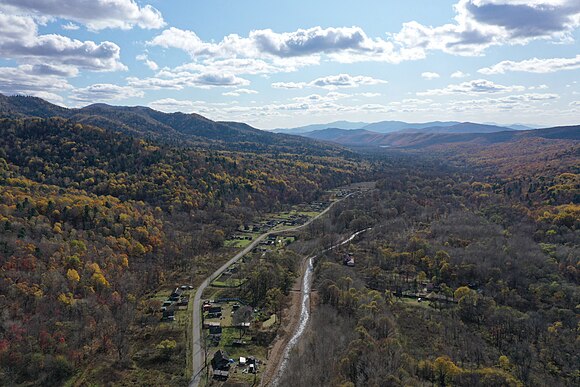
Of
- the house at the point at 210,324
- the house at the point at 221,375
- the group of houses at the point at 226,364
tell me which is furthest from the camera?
the house at the point at 210,324

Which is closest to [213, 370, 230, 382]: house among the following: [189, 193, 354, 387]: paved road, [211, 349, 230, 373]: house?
[211, 349, 230, 373]: house

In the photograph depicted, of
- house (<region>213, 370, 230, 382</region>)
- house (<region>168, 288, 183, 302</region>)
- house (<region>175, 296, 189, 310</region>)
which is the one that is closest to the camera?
house (<region>213, 370, 230, 382</region>)

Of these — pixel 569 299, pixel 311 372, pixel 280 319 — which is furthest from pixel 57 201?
pixel 569 299

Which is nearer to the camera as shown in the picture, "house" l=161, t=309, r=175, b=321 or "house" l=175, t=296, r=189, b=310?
"house" l=161, t=309, r=175, b=321

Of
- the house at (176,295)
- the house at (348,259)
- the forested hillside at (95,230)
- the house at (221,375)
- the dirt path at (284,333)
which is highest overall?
the forested hillside at (95,230)

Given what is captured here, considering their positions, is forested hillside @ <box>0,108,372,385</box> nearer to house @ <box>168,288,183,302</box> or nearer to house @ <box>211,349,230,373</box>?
house @ <box>211,349,230,373</box>

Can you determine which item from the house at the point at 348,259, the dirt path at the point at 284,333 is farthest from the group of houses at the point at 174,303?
the house at the point at 348,259

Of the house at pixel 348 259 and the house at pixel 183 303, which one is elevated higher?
the house at pixel 348 259

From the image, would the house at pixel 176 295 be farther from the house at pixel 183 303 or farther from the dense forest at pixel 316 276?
the dense forest at pixel 316 276
